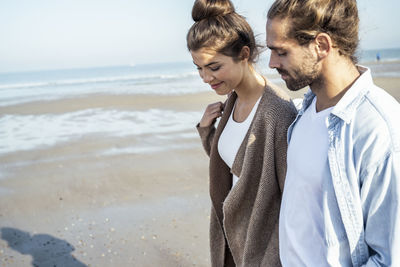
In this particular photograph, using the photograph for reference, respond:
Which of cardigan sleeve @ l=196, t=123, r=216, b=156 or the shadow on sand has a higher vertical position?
cardigan sleeve @ l=196, t=123, r=216, b=156

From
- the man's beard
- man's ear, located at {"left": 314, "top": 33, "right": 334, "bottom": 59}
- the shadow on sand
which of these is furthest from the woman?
the shadow on sand

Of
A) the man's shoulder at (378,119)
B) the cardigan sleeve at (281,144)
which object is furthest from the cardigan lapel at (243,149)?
the man's shoulder at (378,119)

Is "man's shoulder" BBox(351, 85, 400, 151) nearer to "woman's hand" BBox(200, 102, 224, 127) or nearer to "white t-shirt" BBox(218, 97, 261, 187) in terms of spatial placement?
"white t-shirt" BBox(218, 97, 261, 187)

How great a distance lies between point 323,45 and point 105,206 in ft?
13.7

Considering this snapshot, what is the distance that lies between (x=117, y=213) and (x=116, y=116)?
298 inches

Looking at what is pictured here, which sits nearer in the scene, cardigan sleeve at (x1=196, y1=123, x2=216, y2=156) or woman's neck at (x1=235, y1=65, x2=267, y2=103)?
woman's neck at (x1=235, y1=65, x2=267, y2=103)

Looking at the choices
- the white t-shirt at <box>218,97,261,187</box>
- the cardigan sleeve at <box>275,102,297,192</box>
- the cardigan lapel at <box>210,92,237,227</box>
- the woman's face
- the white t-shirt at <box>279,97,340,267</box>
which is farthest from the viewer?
the cardigan lapel at <box>210,92,237,227</box>

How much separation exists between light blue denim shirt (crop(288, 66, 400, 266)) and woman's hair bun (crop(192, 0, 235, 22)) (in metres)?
1.06

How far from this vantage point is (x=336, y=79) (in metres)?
1.55

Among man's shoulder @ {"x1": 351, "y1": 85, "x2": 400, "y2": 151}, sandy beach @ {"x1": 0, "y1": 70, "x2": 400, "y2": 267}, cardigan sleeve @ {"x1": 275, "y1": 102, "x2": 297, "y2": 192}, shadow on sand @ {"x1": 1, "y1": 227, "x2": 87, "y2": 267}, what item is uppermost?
man's shoulder @ {"x1": 351, "y1": 85, "x2": 400, "y2": 151}

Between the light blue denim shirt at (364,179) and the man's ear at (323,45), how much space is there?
0.17m

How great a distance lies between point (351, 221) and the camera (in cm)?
137

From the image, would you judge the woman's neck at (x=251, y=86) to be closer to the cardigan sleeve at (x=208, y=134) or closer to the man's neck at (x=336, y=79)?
the cardigan sleeve at (x=208, y=134)

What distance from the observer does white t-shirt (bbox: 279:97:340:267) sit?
4.96 feet
